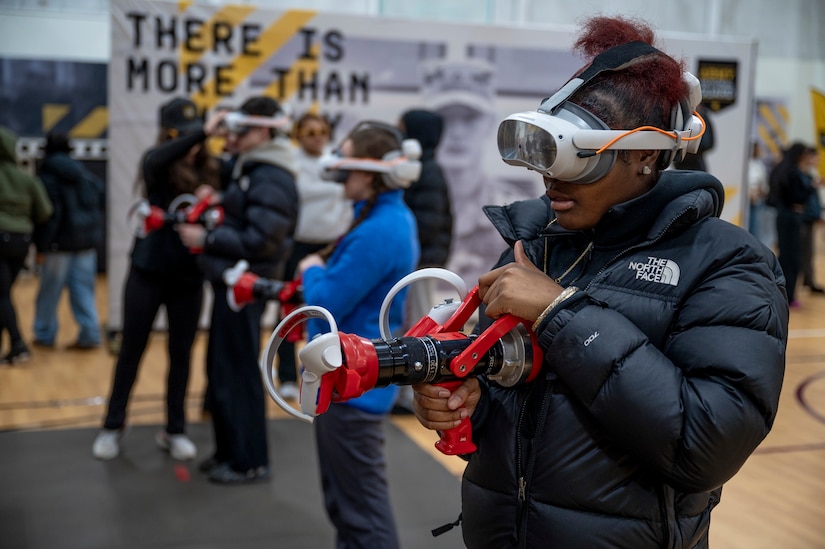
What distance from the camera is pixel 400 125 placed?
17.3 feet

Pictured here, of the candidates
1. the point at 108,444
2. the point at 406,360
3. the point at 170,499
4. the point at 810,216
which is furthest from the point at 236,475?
the point at 810,216

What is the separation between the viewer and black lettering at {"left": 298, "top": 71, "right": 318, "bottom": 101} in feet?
23.3

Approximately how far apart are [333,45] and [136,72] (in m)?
1.52

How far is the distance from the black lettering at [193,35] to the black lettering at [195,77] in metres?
0.12

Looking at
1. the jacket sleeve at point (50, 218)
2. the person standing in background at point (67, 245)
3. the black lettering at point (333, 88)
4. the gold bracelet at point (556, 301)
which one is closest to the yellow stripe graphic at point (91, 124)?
the person standing in background at point (67, 245)

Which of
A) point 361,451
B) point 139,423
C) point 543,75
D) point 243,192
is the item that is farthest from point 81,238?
point 361,451

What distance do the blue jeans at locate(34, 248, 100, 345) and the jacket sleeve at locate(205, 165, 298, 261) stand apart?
3287 mm

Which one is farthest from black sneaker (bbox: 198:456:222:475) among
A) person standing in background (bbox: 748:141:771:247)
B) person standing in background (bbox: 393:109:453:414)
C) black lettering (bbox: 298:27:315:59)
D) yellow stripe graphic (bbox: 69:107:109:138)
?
person standing in background (bbox: 748:141:771:247)

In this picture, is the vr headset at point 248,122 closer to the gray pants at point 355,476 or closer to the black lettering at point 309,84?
the gray pants at point 355,476

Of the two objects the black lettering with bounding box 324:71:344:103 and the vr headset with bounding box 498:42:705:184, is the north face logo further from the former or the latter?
the black lettering with bounding box 324:71:344:103

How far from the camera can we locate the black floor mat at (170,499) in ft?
11.5

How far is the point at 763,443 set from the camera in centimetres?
486

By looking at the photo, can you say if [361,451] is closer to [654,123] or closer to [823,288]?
[654,123]

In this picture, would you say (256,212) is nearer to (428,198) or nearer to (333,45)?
(428,198)
